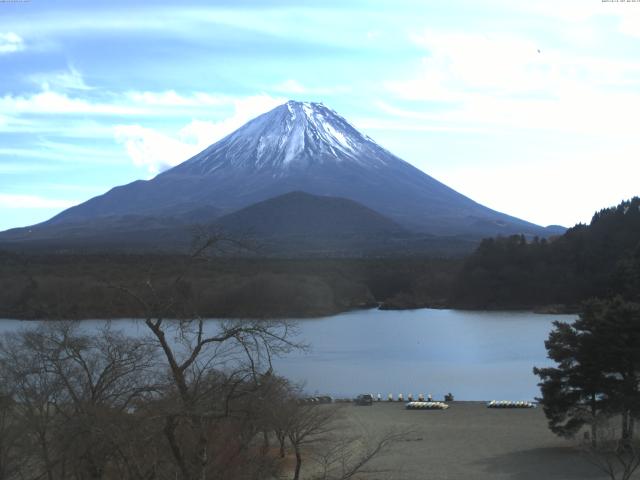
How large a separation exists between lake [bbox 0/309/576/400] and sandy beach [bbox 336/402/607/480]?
2426 mm

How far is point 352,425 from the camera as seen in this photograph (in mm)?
14367

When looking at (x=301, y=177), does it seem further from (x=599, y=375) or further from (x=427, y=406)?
(x=599, y=375)

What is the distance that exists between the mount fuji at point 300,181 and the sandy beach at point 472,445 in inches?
2675

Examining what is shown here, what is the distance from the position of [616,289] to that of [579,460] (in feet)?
87.3

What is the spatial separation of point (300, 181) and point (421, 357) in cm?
6773

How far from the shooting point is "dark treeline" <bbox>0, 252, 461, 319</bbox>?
117 ft

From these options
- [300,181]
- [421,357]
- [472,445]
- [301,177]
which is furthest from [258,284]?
[301,177]

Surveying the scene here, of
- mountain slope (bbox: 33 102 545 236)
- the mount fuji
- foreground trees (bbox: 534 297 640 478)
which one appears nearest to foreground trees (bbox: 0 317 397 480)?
foreground trees (bbox: 534 297 640 478)

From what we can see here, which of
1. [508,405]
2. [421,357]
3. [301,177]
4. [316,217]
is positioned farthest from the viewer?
[301,177]

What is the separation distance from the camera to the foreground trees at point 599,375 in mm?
11125

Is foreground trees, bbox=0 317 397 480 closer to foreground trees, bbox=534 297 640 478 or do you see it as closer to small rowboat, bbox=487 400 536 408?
foreground trees, bbox=534 297 640 478

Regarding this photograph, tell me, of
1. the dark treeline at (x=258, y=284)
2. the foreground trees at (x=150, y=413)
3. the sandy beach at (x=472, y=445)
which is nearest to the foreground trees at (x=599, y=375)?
the sandy beach at (x=472, y=445)

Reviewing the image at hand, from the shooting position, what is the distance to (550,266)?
45.1 m

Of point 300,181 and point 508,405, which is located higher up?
point 300,181
